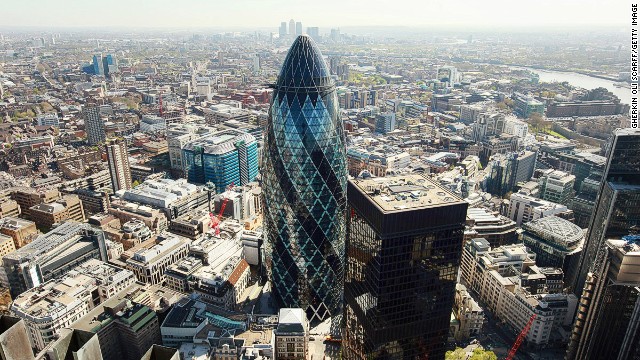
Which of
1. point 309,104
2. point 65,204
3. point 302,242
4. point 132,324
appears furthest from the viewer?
point 65,204

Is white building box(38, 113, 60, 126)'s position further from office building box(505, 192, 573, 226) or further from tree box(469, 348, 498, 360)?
tree box(469, 348, 498, 360)

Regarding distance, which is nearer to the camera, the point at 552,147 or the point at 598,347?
the point at 598,347

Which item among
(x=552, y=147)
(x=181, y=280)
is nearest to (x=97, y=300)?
(x=181, y=280)

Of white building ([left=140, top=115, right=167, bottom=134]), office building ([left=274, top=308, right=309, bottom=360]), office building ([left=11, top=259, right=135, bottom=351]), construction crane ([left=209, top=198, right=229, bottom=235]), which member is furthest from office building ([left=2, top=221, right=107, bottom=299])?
white building ([left=140, top=115, right=167, bottom=134])

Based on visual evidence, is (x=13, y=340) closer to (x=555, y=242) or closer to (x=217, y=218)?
(x=555, y=242)

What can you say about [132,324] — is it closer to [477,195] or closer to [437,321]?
[437,321]

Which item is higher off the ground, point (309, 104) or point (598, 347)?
point (309, 104)
